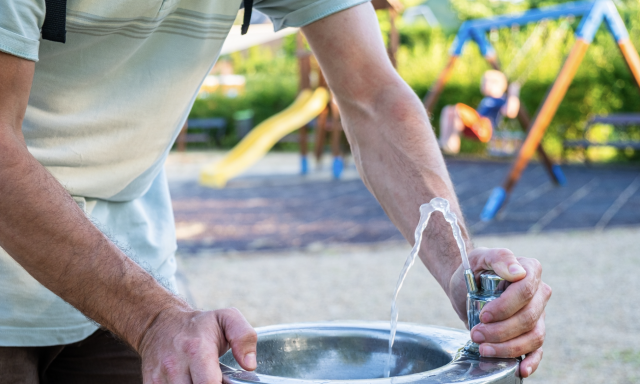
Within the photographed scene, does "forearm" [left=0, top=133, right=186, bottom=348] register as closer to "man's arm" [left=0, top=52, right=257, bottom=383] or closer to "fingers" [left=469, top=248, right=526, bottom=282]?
"man's arm" [left=0, top=52, right=257, bottom=383]

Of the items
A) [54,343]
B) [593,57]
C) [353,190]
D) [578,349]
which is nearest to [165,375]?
[54,343]

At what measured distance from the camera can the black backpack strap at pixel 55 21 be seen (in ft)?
3.18

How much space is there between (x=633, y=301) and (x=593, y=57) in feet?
28.3

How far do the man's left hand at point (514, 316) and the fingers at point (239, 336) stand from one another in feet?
1.13

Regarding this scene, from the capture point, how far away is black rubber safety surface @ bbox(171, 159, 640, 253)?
20.7ft

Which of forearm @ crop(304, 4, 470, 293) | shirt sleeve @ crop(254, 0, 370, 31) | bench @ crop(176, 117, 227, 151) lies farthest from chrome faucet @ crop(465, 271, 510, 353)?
bench @ crop(176, 117, 227, 151)

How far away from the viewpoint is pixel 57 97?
1.16 m

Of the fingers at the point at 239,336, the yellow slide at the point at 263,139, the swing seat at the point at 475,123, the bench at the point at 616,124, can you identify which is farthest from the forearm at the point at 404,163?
the bench at the point at 616,124

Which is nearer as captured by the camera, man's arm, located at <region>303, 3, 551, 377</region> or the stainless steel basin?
the stainless steel basin

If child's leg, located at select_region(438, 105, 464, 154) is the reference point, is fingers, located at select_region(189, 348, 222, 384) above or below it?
above

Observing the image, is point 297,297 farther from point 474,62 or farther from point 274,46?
point 274,46

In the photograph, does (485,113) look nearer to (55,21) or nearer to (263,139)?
(263,139)

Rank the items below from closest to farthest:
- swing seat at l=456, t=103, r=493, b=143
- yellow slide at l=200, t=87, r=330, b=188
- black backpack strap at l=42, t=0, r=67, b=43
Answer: black backpack strap at l=42, t=0, r=67, b=43
swing seat at l=456, t=103, r=493, b=143
yellow slide at l=200, t=87, r=330, b=188

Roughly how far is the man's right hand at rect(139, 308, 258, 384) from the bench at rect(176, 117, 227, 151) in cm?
1634
